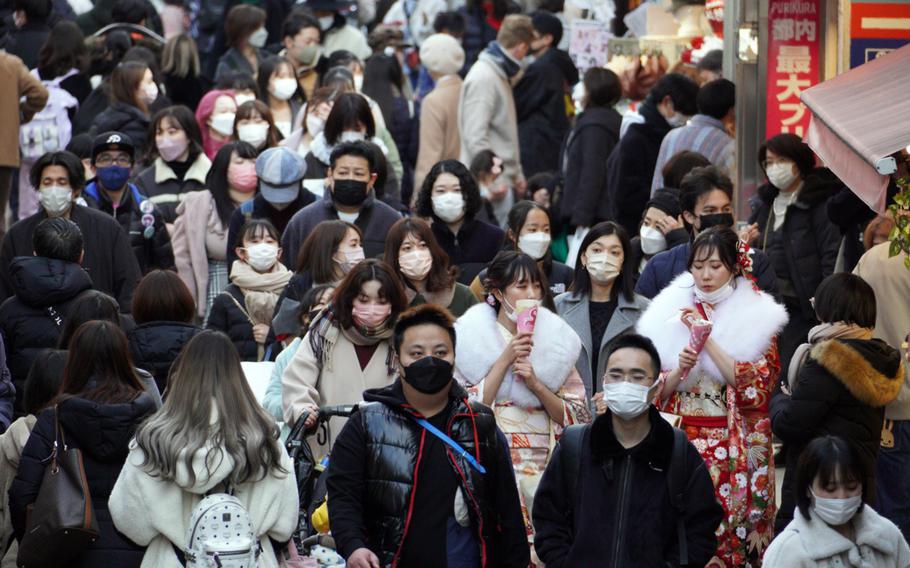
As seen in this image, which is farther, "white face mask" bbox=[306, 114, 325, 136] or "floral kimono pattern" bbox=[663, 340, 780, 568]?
"white face mask" bbox=[306, 114, 325, 136]

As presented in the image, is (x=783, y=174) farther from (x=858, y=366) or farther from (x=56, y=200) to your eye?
(x=56, y=200)

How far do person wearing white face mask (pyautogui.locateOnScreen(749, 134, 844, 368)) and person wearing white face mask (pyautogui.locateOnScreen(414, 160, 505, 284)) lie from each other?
1.71 meters

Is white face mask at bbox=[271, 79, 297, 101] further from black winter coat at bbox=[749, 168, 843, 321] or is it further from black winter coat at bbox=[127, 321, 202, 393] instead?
black winter coat at bbox=[127, 321, 202, 393]

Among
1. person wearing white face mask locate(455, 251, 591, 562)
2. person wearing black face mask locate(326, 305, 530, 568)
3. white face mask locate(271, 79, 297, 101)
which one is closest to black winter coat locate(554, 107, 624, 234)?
white face mask locate(271, 79, 297, 101)

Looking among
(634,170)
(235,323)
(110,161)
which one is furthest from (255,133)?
(235,323)

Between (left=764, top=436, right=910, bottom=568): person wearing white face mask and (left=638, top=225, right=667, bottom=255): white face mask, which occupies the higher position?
(left=764, top=436, right=910, bottom=568): person wearing white face mask

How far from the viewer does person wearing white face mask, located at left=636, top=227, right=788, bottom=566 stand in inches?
374

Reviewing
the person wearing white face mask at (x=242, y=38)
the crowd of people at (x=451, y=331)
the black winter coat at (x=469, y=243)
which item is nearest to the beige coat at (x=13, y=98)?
the crowd of people at (x=451, y=331)

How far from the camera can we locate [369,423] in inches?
305

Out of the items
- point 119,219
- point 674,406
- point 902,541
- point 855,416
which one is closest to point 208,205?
point 119,219

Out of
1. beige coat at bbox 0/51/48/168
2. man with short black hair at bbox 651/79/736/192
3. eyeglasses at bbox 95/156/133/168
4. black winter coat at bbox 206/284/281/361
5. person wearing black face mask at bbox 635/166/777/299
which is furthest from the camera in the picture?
beige coat at bbox 0/51/48/168

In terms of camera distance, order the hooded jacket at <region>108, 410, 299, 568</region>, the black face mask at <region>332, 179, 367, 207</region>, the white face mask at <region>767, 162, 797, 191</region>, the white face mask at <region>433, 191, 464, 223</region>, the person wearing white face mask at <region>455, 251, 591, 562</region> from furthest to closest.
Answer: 1. the white face mask at <region>767, 162, 797, 191</region>
2. the black face mask at <region>332, 179, 367, 207</region>
3. the white face mask at <region>433, 191, 464, 223</region>
4. the person wearing white face mask at <region>455, 251, 591, 562</region>
5. the hooded jacket at <region>108, 410, 299, 568</region>

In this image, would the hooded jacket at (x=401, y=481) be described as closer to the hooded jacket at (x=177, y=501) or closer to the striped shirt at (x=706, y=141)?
the hooded jacket at (x=177, y=501)

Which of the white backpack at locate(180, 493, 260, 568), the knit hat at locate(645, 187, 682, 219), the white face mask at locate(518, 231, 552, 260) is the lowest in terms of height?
the knit hat at locate(645, 187, 682, 219)
